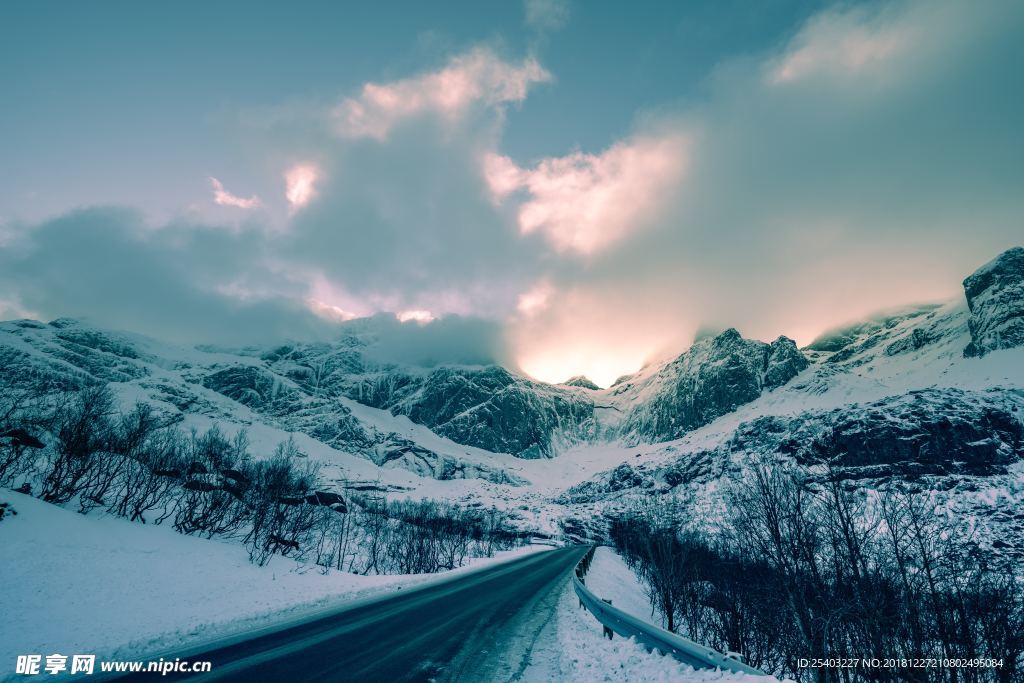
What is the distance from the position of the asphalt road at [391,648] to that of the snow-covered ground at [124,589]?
2035mm

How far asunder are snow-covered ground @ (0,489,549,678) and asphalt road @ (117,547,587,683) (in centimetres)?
203

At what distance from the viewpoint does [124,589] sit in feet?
48.1

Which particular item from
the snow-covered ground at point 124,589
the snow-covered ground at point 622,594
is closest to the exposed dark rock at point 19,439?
the snow-covered ground at point 124,589

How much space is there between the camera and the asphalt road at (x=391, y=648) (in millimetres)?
7461

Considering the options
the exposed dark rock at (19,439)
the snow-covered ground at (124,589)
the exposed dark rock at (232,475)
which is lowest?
the snow-covered ground at (124,589)

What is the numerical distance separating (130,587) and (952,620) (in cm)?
4308

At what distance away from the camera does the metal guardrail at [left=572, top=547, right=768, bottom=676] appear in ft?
19.9

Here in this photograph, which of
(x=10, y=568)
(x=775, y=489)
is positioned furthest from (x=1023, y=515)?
(x=10, y=568)

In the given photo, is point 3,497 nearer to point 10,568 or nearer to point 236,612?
point 10,568

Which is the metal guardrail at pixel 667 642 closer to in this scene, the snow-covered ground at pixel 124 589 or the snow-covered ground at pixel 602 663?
the snow-covered ground at pixel 602 663

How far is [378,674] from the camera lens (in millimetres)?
7395

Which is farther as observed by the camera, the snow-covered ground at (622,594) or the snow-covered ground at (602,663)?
the snow-covered ground at (622,594)

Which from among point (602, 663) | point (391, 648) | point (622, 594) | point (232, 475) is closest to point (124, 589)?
point (391, 648)

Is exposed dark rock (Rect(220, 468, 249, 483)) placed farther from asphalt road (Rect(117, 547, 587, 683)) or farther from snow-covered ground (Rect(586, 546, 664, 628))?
snow-covered ground (Rect(586, 546, 664, 628))
